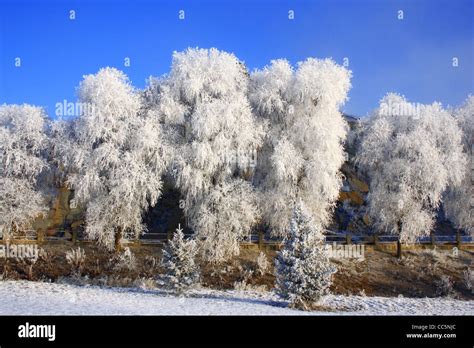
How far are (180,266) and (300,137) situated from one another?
12.5 metres

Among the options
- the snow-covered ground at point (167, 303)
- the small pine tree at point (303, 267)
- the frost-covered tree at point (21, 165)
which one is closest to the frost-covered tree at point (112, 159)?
the frost-covered tree at point (21, 165)

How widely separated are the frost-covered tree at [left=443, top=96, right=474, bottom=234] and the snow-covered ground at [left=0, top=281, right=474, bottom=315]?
12.2 metres

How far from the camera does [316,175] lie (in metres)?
32.1

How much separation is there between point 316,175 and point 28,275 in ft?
58.3

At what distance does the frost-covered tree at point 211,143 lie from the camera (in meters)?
31.1

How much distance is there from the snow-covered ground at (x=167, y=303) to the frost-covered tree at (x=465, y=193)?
12247 mm

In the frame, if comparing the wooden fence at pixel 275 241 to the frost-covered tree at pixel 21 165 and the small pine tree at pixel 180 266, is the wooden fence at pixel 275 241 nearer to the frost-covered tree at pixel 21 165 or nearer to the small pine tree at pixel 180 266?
the frost-covered tree at pixel 21 165

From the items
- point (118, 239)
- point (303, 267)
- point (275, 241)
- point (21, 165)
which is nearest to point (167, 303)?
point (303, 267)

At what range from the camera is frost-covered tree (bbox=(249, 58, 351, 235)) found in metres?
32.3

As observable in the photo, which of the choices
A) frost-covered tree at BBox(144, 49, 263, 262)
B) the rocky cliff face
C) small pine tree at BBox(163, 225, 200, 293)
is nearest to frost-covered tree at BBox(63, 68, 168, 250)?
frost-covered tree at BBox(144, 49, 263, 262)

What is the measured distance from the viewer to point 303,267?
22500 millimetres

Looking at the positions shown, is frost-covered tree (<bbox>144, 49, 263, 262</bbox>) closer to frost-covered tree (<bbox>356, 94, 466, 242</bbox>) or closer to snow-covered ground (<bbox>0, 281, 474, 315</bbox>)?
snow-covered ground (<bbox>0, 281, 474, 315</bbox>)
